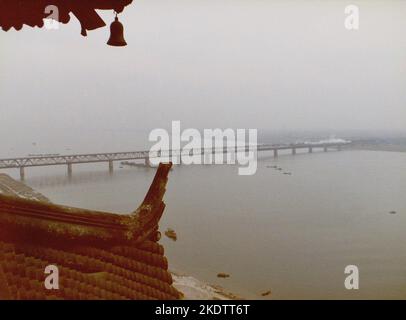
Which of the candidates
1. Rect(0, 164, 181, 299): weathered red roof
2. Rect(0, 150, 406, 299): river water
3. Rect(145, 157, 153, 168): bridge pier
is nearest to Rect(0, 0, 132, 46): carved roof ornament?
Rect(0, 164, 181, 299): weathered red roof

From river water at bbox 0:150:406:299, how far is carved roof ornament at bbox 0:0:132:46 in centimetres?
958

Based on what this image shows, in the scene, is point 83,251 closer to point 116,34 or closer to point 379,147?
point 116,34

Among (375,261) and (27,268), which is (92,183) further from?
(27,268)

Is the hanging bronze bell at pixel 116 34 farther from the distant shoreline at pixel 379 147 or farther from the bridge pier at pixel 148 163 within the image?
the distant shoreline at pixel 379 147

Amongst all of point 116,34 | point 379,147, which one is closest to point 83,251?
point 116,34

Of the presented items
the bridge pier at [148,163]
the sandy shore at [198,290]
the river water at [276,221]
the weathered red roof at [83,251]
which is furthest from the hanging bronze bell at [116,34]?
the bridge pier at [148,163]

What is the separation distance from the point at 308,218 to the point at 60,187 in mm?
16548

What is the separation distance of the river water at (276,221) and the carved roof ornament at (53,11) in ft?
31.4

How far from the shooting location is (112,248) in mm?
1731

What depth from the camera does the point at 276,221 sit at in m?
18.2

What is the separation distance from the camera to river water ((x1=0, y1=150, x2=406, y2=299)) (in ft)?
38.5

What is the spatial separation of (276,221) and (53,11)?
55.5 feet

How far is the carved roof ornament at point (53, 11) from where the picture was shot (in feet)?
7.43
